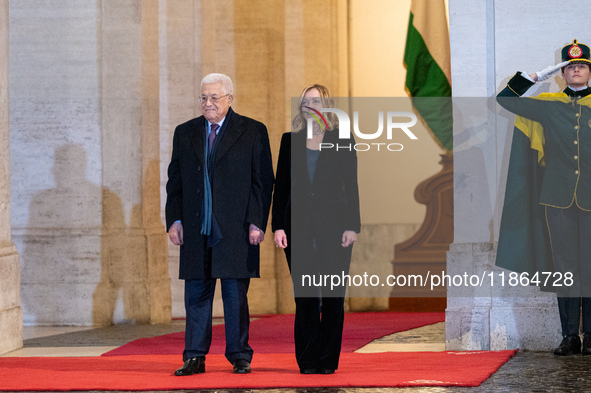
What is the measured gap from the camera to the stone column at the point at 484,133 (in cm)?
736

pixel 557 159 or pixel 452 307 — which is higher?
pixel 557 159

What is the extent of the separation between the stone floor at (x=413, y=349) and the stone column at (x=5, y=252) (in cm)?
20

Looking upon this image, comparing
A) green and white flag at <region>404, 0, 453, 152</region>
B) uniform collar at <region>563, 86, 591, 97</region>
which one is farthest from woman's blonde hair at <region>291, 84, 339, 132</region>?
green and white flag at <region>404, 0, 453, 152</region>

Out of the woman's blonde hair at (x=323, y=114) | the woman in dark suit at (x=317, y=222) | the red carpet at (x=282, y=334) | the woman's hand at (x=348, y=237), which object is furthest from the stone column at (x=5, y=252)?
the woman's hand at (x=348, y=237)

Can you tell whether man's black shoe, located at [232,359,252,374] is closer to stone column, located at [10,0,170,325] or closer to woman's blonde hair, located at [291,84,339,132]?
woman's blonde hair, located at [291,84,339,132]

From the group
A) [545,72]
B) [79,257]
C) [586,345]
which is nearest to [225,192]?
[545,72]

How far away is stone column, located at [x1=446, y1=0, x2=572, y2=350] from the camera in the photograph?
7.36 metres

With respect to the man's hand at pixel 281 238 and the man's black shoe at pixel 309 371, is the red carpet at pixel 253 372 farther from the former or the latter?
the man's hand at pixel 281 238

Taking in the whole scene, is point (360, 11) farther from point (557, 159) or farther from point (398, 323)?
point (557, 159)

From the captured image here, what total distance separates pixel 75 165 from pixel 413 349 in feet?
14.7

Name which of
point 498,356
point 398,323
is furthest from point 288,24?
point 498,356

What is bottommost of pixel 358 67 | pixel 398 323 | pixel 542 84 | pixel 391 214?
pixel 398 323

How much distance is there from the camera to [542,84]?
7.48m

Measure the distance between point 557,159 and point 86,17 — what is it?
554 cm
